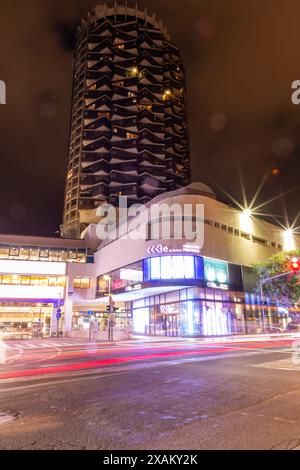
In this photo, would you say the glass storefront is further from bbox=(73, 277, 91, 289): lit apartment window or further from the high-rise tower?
the high-rise tower

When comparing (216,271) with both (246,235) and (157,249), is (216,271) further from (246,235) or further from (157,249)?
(246,235)

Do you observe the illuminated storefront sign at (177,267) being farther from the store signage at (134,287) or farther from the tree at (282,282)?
the tree at (282,282)

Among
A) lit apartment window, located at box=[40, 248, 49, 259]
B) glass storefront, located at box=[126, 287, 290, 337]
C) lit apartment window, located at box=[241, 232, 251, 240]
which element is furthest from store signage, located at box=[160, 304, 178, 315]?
lit apartment window, located at box=[40, 248, 49, 259]

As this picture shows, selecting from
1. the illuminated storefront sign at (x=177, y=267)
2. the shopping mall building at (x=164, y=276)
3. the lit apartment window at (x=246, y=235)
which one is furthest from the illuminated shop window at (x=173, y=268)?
the lit apartment window at (x=246, y=235)

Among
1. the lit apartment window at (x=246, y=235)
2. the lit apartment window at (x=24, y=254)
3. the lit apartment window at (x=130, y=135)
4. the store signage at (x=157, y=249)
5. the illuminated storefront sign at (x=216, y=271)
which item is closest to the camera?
the store signage at (x=157, y=249)

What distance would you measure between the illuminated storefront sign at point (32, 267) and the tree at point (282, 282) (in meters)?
32.8

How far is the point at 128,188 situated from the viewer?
280 ft

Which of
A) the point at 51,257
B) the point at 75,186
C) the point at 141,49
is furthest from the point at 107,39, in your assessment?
the point at 51,257

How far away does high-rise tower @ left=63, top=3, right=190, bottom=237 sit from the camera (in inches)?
3398

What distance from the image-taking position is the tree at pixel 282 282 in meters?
36.5

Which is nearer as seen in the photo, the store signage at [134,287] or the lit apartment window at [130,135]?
the store signage at [134,287]

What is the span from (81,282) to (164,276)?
24.7 metres

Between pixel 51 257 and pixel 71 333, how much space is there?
20457 millimetres

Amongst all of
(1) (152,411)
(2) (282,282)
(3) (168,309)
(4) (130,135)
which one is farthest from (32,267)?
A: (4) (130,135)
